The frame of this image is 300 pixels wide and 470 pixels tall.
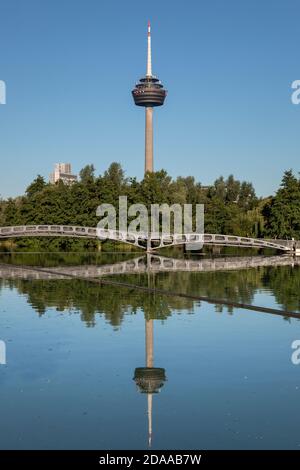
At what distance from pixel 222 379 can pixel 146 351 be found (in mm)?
3136

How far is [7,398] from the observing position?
42.5 ft

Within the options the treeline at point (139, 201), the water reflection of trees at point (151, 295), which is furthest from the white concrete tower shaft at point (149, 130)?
the water reflection of trees at point (151, 295)

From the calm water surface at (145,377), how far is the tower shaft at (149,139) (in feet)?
349

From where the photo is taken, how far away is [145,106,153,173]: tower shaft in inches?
5197

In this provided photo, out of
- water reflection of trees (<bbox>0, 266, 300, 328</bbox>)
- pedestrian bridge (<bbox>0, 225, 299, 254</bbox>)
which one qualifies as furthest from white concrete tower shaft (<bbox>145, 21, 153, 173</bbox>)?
water reflection of trees (<bbox>0, 266, 300, 328</bbox>)

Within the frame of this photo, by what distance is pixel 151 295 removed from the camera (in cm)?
2956

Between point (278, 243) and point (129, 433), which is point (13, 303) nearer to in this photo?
point (129, 433)

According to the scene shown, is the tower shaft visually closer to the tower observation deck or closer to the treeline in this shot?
the tower observation deck

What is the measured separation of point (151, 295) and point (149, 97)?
356 ft

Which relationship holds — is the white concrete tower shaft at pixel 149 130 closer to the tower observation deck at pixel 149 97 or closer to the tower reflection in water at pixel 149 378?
the tower observation deck at pixel 149 97

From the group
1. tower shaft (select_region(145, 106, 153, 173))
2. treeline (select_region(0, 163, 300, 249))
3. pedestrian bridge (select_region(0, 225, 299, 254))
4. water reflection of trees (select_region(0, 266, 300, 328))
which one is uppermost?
tower shaft (select_region(145, 106, 153, 173))

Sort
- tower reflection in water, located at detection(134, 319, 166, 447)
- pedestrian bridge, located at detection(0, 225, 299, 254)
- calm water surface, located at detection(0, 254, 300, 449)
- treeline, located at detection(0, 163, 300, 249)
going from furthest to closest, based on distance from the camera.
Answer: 1. treeline, located at detection(0, 163, 300, 249)
2. pedestrian bridge, located at detection(0, 225, 299, 254)
3. tower reflection in water, located at detection(134, 319, 166, 447)
4. calm water surface, located at detection(0, 254, 300, 449)

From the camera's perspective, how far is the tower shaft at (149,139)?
13200cm
